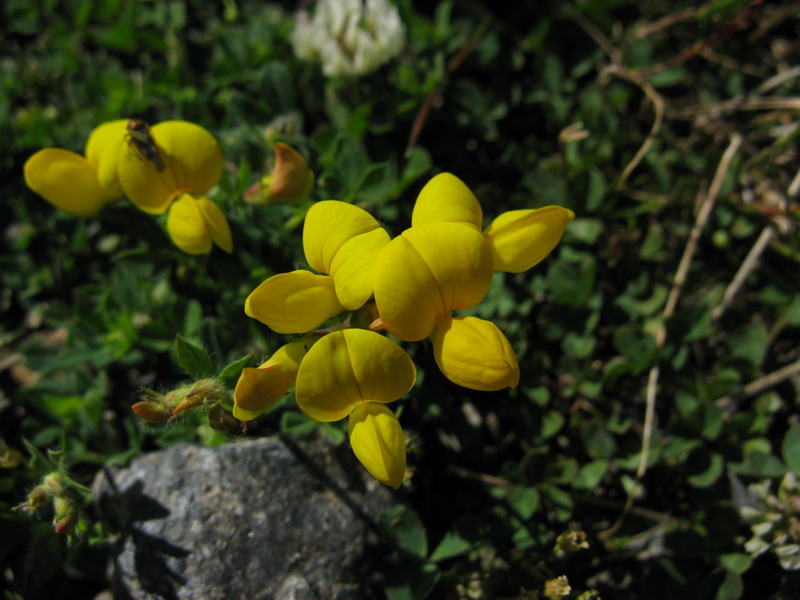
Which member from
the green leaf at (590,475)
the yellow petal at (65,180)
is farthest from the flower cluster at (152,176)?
the green leaf at (590,475)

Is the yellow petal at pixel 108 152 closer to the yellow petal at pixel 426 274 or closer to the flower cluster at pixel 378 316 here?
the flower cluster at pixel 378 316

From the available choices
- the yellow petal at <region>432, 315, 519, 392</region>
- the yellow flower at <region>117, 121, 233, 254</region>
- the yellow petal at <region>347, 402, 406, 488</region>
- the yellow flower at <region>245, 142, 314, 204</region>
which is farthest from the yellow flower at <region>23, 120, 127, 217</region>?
the yellow petal at <region>432, 315, 519, 392</region>

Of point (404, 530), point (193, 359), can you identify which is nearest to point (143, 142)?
point (193, 359)

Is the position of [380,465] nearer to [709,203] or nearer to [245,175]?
[245,175]

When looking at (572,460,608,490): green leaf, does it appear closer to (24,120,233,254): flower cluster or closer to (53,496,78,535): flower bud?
(24,120,233,254): flower cluster

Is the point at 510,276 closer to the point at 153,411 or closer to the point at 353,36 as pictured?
the point at 353,36

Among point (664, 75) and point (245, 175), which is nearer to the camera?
point (245, 175)

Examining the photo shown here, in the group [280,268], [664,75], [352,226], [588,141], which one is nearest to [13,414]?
[280,268]

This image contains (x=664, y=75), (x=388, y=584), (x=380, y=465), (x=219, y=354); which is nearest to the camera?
(x=380, y=465)
